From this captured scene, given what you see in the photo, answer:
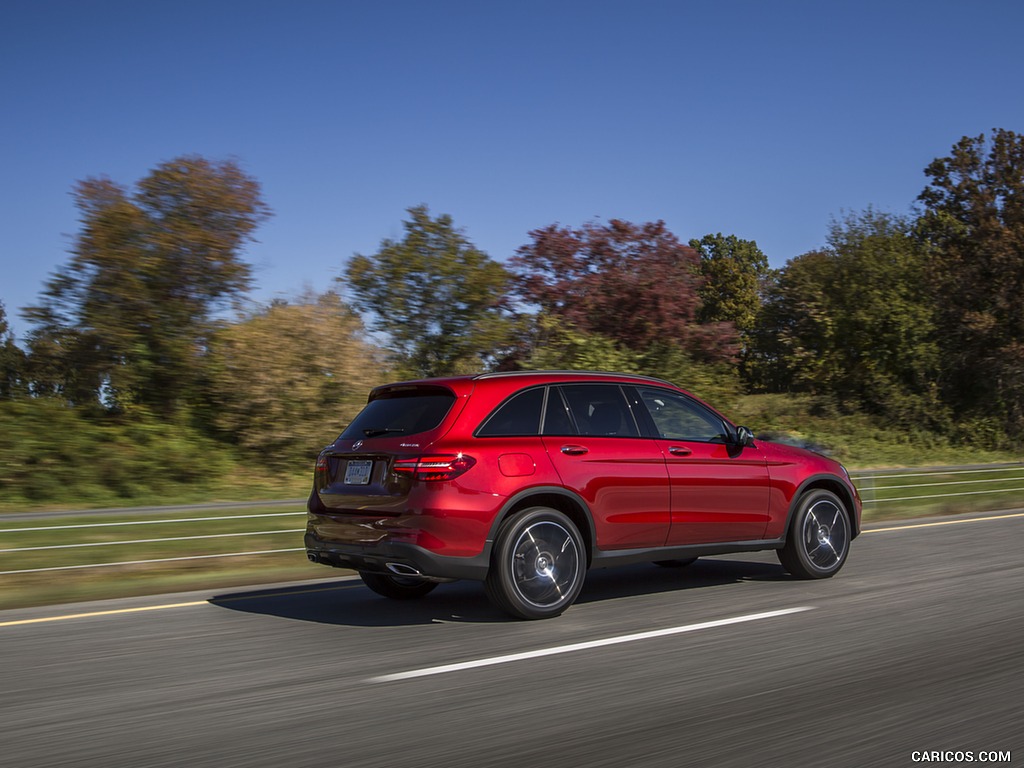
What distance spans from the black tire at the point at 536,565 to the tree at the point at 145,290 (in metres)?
15.0

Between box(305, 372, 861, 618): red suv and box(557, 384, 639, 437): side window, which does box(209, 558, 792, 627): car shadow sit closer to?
box(305, 372, 861, 618): red suv

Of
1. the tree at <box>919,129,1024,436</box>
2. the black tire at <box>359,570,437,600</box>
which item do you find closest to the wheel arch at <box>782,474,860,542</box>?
the black tire at <box>359,570,437,600</box>

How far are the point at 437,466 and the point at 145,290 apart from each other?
593 inches

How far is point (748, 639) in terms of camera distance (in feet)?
21.1

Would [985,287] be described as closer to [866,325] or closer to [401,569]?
[866,325]

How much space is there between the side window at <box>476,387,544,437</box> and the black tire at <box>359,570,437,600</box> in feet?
6.01

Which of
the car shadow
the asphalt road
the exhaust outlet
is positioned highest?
the exhaust outlet

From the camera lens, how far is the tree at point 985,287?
34250mm


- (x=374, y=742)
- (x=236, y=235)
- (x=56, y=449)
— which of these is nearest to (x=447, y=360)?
(x=236, y=235)

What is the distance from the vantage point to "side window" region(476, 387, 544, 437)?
23.6ft

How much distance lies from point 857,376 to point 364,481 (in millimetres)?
33200

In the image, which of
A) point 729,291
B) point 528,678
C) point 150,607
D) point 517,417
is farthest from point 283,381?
point 729,291

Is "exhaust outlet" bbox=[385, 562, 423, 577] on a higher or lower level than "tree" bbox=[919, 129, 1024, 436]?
lower

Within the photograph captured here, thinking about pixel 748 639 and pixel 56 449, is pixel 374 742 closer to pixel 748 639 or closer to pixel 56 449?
pixel 748 639
